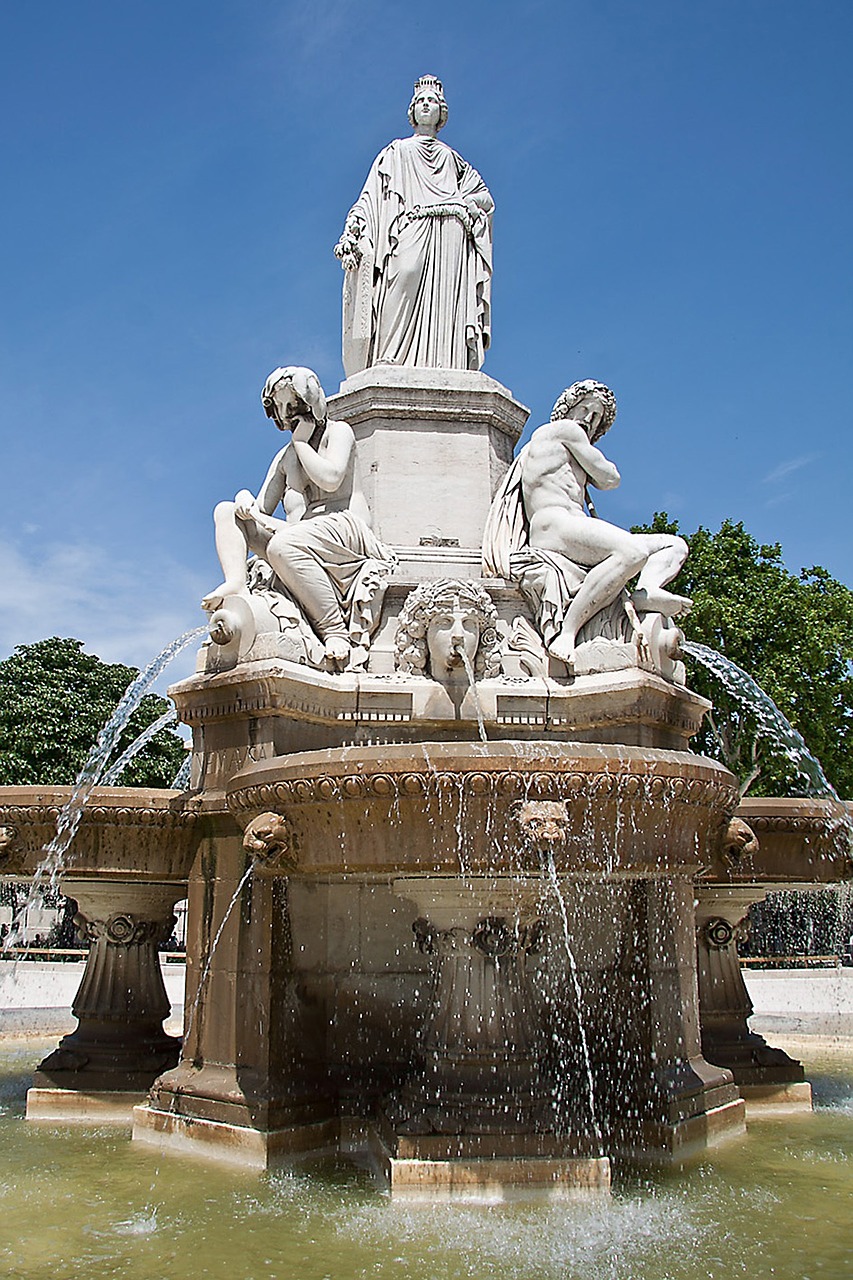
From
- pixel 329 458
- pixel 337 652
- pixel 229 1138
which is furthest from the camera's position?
pixel 329 458

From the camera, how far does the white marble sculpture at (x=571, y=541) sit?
9.38 m

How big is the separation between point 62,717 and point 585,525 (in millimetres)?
29892

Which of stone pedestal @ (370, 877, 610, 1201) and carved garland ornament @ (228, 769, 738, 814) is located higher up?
carved garland ornament @ (228, 769, 738, 814)

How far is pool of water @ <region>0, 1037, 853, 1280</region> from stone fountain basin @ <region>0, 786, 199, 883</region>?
6.22 feet

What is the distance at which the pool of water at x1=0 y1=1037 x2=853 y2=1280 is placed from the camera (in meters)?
5.42

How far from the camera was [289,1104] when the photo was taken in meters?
7.43

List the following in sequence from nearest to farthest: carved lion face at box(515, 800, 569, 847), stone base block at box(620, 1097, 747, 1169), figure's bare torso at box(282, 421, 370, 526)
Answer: carved lion face at box(515, 800, 569, 847)
stone base block at box(620, 1097, 747, 1169)
figure's bare torso at box(282, 421, 370, 526)

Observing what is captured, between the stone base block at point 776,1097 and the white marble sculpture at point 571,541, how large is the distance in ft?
12.2

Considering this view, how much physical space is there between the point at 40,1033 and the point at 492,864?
9.98 metres

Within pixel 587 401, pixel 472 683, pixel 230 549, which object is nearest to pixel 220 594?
pixel 230 549

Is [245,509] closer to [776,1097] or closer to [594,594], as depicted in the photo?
[594,594]

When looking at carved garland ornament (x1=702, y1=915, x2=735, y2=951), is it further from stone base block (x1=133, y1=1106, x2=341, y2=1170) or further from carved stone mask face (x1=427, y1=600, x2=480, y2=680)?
stone base block (x1=133, y1=1106, x2=341, y2=1170)

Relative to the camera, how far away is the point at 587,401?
1016cm

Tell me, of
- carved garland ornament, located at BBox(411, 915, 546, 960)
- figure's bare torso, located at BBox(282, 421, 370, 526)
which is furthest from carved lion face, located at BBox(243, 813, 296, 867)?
figure's bare torso, located at BBox(282, 421, 370, 526)
